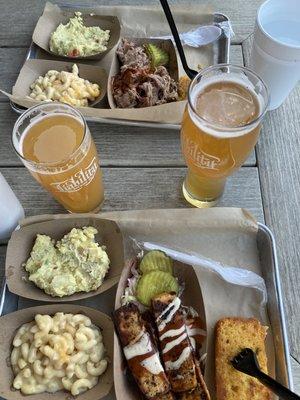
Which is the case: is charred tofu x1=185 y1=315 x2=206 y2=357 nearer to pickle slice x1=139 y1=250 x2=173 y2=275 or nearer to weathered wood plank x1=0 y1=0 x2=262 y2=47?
pickle slice x1=139 y1=250 x2=173 y2=275

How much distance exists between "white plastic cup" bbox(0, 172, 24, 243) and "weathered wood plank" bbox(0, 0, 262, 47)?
639mm

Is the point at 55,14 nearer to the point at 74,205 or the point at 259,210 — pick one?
the point at 74,205

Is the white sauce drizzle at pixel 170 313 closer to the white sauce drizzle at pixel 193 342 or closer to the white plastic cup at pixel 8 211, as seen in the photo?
the white sauce drizzle at pixel 193 342

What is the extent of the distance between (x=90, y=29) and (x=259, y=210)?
811 mm

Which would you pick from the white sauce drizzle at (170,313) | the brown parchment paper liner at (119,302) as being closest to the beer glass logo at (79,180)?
the brown parchment paper liner at (119,302)

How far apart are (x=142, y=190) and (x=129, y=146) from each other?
0.15 meters

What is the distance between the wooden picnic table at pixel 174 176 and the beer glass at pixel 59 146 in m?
Answer: 0.14

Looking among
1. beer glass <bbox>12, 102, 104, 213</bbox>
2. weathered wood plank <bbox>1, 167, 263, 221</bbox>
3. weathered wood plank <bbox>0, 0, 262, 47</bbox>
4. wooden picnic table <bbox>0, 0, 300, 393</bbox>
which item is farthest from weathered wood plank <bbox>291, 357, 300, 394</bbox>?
weathered wood plank <bbox>0, 0, 262, 47</bbox>

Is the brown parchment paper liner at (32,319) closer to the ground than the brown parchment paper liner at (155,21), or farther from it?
closer to the ground

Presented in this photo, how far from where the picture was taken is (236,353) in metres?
0.92

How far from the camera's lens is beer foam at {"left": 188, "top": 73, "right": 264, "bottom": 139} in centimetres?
85

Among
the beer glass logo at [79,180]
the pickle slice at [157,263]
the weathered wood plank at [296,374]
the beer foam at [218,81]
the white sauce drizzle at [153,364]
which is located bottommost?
the weathered wood plank at [296,374]

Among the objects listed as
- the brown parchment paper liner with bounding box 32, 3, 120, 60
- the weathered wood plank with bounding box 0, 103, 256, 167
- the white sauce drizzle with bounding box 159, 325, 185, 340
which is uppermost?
the brown parchment paper liner with bounding box 32, 3, 120, 60

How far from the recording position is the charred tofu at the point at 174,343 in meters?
0.87
